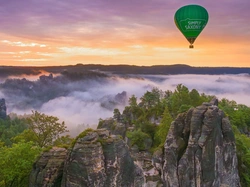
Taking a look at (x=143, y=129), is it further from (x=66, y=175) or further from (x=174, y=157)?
(x=66, y=175)

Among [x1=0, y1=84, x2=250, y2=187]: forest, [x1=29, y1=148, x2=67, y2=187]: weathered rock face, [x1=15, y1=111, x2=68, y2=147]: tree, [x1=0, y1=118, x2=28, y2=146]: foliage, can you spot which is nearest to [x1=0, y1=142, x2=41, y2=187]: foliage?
[x1=0, y1=84, x2=250, y2=187]: forest

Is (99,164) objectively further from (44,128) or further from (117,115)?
(117,115)

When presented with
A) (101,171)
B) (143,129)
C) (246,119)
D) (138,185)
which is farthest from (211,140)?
(246,119)

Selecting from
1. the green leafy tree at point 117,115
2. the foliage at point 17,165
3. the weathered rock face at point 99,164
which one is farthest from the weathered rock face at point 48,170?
the green leafy tree at point 117,115

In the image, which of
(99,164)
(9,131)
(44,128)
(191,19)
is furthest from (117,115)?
(99,164)

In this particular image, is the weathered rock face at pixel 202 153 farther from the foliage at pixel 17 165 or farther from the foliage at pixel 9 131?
the foliage at pixel 9 131
